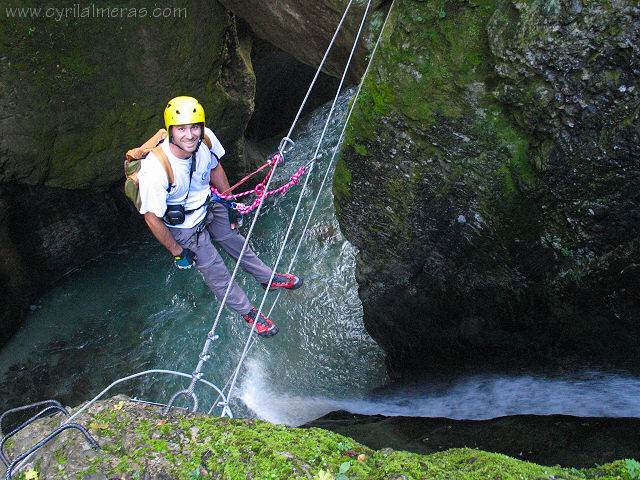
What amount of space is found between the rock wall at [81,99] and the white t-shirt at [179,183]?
9.81 feet

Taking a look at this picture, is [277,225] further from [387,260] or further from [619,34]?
[619,34]

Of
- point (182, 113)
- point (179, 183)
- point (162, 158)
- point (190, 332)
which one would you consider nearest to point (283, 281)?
point (179, 183)

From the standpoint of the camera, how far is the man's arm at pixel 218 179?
15.5 feet

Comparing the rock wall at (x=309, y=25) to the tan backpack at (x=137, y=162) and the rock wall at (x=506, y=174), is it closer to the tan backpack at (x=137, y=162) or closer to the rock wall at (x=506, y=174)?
the rock wall at (x=506, y=174)

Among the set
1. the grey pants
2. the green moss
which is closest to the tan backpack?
the grey pants

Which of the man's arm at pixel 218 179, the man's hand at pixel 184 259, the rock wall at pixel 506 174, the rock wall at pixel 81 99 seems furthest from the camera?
the rock wall at pixel 81 99

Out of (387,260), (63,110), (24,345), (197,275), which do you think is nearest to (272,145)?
(197,275)

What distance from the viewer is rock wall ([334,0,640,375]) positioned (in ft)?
10.3

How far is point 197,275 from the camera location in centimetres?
818

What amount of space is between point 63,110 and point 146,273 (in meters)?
3.08

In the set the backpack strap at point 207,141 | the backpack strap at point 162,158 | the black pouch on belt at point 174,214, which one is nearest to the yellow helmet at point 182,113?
the backpack strap at point 162,158

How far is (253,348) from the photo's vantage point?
6.69 meters

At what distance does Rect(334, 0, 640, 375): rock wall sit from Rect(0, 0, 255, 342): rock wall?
3.66 meters

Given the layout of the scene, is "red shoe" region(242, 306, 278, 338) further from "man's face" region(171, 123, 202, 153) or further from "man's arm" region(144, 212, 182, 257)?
"man's face" region(171, 123, 202, 153)
